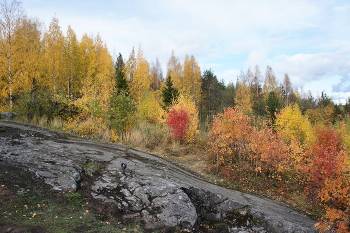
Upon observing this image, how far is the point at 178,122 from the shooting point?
14.2 meters

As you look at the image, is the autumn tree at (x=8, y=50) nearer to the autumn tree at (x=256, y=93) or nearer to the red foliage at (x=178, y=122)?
the red foliage at (x=178, y=122)

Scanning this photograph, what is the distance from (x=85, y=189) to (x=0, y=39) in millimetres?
16855

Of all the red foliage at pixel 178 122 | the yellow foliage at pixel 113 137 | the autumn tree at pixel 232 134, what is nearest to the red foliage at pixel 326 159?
the autumn tree at pixel 232 134

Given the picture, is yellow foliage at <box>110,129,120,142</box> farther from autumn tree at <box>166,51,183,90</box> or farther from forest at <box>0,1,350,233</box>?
autumn tree at <box>166,51,183,90</box>

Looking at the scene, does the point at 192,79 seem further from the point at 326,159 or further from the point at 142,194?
the point at 142,194

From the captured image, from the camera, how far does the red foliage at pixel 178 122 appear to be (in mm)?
14065

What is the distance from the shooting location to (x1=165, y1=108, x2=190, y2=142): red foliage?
14.1 meters

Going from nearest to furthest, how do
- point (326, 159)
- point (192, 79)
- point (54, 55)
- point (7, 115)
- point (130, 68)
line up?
point (326, 159) < point (7, 115) < point (54, 55) < point (130, 68) < point (192, 79)

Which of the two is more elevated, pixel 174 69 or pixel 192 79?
pixel 174 69

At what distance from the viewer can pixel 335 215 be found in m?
6.07

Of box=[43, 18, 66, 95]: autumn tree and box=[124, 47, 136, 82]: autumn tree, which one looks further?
box=[124, 47, 136, 82]: autumn tree

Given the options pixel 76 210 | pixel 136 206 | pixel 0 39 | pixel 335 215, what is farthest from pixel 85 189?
pixel 0 39

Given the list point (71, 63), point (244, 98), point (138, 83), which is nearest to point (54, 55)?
point (71, 63)

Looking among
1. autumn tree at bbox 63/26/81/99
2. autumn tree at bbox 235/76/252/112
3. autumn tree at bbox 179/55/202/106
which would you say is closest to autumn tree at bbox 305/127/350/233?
autumn tree at bbox 63/26/81/99
